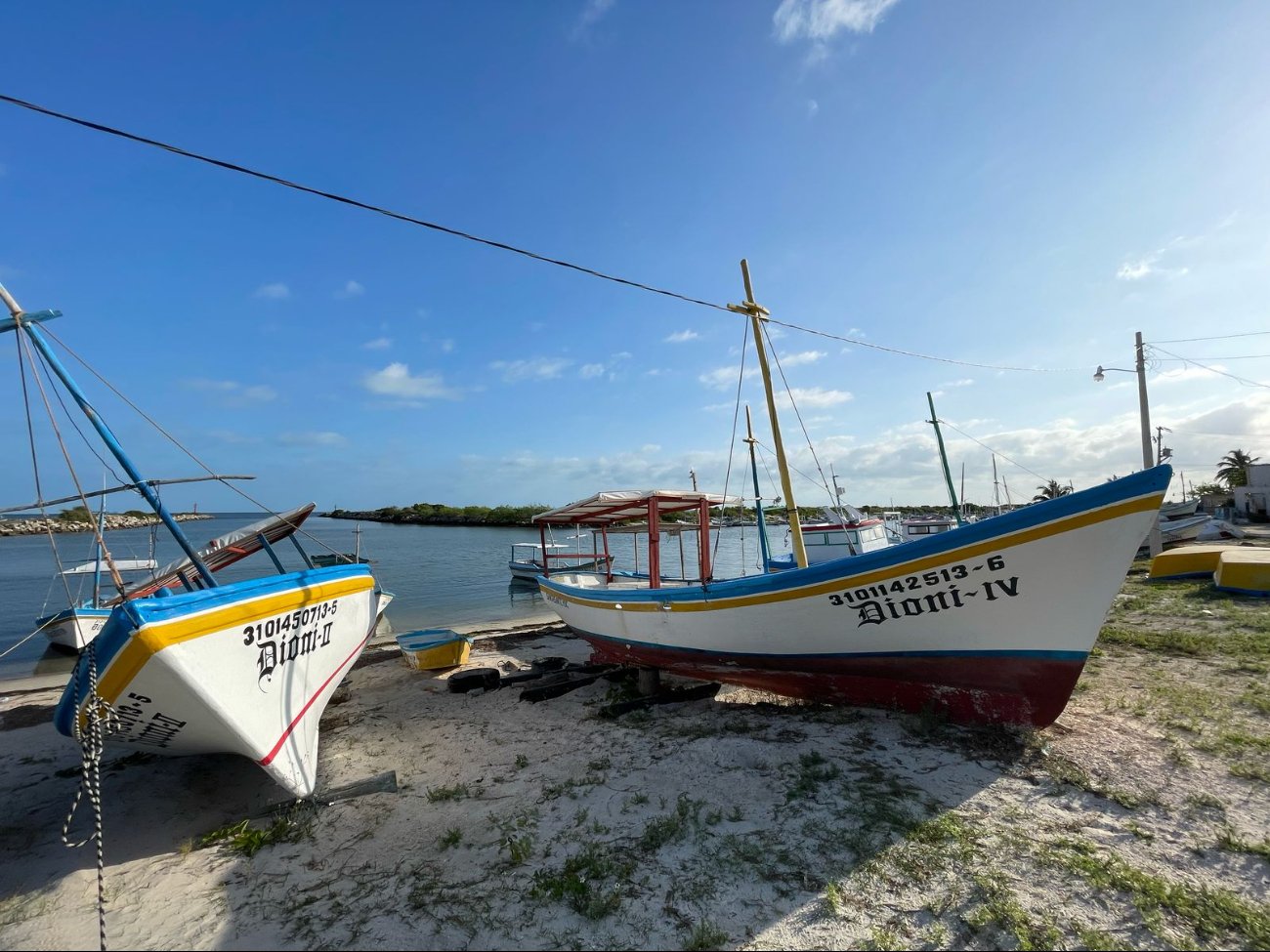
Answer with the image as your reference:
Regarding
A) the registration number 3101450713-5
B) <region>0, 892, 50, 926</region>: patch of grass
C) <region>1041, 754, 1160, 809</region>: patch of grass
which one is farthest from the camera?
the registration number 3101450713-5

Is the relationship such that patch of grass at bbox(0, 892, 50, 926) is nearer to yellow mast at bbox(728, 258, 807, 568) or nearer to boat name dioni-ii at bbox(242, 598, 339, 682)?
boat name dioni-ii at bbox(242, 598, 339, 682)

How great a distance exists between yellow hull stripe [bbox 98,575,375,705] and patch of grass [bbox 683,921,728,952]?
4666 mm

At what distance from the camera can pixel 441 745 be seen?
7273mm

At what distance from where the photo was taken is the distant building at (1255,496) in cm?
4141

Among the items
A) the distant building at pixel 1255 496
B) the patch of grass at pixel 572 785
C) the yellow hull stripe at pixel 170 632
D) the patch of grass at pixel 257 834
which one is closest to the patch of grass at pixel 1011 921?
the patch of grass at pixel 572 785

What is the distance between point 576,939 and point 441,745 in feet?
14.4

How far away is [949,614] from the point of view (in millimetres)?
6191

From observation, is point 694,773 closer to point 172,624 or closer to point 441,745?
point 441,745

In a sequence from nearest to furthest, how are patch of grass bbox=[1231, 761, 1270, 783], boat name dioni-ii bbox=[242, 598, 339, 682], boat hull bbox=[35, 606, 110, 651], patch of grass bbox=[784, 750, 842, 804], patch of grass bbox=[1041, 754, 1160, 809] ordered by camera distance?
patch of grass bbox=[1041, 754, 1160, 809]
patch of grass bbox=[1231, 761, 1270, 783]
patch of grass bbox=[784, 750, 842, 804]
boat name dioni-ii bbox=[242, 598, 339, 682]
boat hull bbox=[35, 606, 110, 651]

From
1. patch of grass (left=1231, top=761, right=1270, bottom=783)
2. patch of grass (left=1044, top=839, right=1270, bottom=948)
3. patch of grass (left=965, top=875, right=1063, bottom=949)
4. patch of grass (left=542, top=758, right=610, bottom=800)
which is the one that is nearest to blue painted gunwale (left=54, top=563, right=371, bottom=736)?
patch of grass (left=542, top=758, right=610, bottom=800)

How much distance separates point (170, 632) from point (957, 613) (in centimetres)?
766

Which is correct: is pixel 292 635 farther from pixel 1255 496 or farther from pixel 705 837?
pixel 1255 496

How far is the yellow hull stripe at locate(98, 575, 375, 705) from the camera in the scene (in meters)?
4.57

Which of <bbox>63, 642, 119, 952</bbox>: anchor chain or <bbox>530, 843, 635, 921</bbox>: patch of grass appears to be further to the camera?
<bbox>63, 642, 119, 952</bbox>: anchor chain
